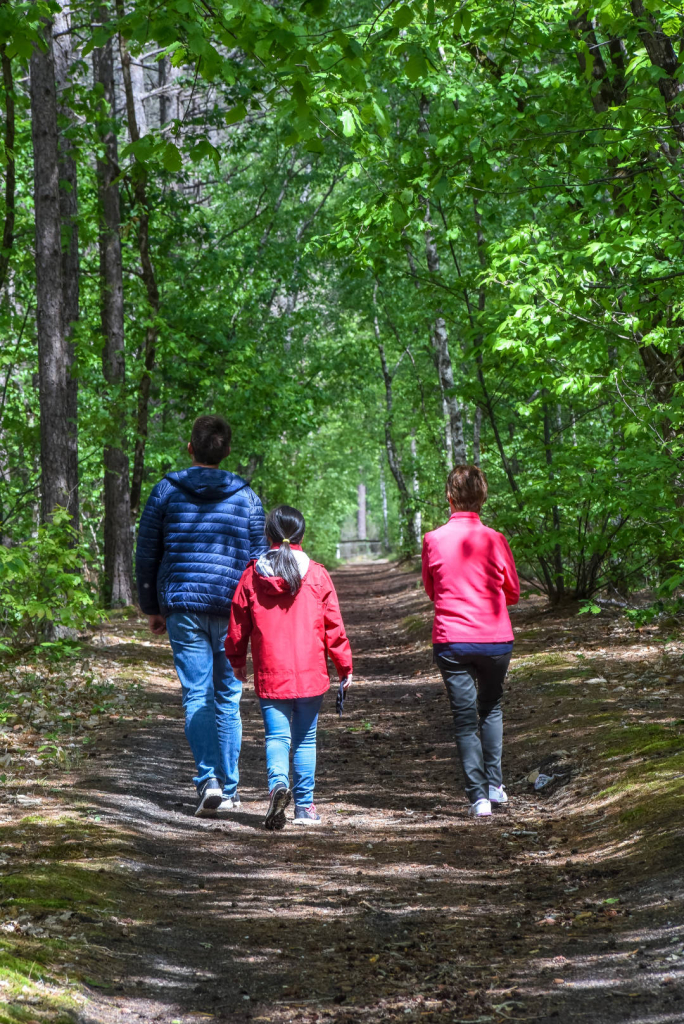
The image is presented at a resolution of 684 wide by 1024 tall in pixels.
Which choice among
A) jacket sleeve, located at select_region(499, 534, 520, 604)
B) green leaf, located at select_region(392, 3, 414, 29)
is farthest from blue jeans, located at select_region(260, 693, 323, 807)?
green leaf, located at select_region(392, 3, 414, 29)

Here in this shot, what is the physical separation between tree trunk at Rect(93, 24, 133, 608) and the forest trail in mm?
8414

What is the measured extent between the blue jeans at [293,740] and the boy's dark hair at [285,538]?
0.69 meters

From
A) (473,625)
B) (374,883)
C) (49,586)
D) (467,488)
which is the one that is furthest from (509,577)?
(49,586)

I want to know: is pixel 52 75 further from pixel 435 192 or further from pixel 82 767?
pixel 82 767

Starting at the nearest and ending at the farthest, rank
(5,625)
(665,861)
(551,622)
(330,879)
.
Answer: (665,861), (330,879), (5,625), (551,622)

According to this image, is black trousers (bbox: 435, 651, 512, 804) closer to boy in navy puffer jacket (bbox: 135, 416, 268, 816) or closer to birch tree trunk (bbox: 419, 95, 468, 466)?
boy in navy puffer jacket (bbox: 135, 416, 268, 816)

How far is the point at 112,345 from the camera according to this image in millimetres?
16453

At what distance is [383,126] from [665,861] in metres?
3.82

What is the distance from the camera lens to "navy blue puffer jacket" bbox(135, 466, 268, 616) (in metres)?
6.18

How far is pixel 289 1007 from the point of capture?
342cm

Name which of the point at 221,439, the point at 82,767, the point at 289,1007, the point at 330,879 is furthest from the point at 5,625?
the point at 289,1007

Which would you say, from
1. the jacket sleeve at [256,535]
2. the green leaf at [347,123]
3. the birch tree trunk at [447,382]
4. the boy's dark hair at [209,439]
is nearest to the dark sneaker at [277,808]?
the jacket sleeve at [256,535]

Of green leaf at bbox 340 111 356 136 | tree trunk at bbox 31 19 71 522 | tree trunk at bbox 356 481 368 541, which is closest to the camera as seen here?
green leaf at bbox 340 111 356 136

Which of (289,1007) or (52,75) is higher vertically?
(52,75)
